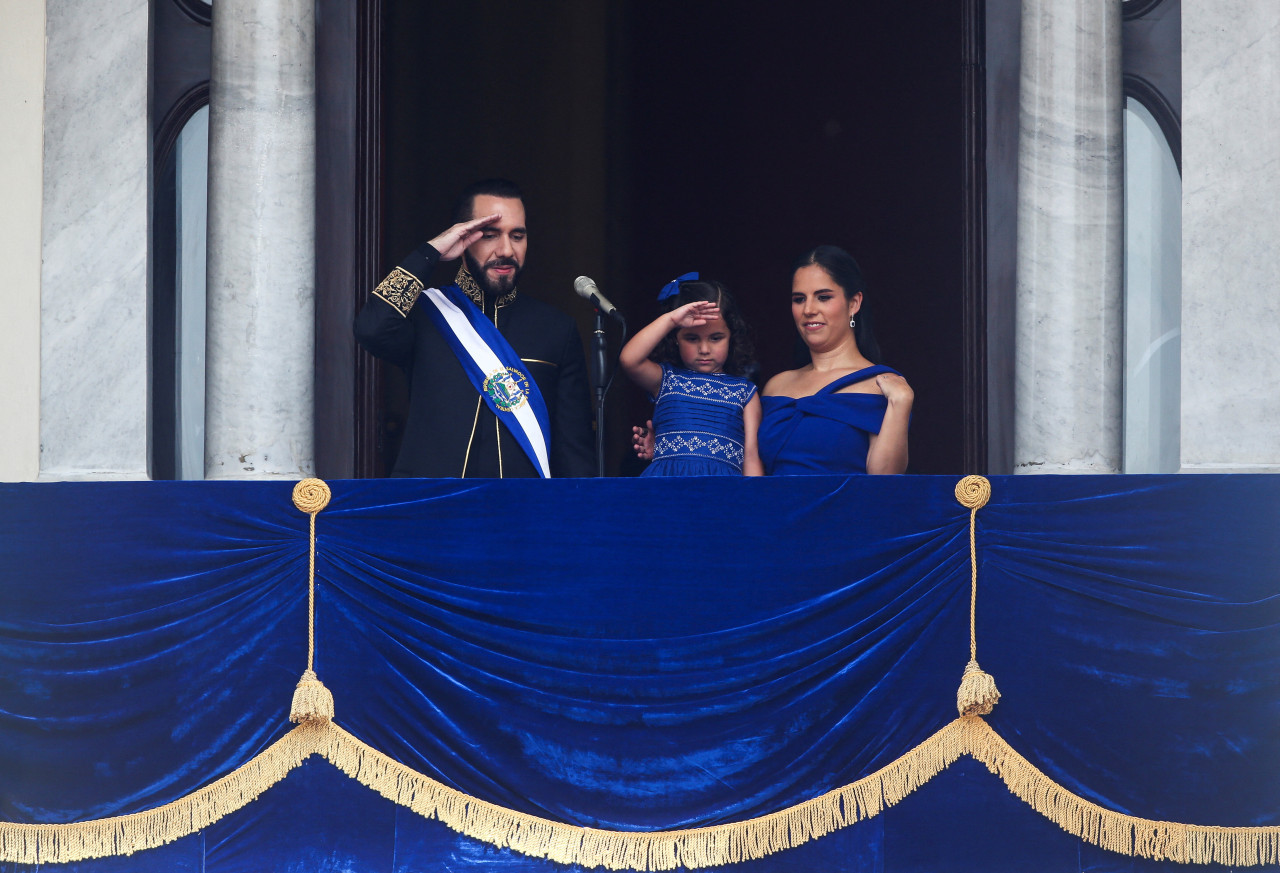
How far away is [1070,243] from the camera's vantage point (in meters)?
4.12

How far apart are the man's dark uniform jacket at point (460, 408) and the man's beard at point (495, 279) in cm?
11

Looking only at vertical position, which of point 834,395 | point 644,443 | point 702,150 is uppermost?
point 702,150

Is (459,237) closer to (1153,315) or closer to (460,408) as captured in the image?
(460,408)

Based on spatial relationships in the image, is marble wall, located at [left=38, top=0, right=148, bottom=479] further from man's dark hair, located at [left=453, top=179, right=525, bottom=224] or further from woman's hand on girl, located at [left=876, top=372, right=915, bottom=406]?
woman's hand on girl, located at [left=876, top=372, right=915, bottom=406]

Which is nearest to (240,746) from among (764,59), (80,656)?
(80,656)

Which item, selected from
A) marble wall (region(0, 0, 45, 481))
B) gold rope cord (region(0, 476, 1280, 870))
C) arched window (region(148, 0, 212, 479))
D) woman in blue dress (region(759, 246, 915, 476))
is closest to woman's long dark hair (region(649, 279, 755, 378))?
woman in blue dress (region(759, 246, 915, 476))

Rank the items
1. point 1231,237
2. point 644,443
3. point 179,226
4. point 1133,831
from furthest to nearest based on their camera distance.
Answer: point 179,226 → point 1231,237 → point 644,443 → point 1133,831

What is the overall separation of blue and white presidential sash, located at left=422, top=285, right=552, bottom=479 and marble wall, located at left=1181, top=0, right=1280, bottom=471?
203 centimetres

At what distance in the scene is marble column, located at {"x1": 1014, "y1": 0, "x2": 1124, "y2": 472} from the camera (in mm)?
4086

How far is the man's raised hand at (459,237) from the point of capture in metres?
3.49

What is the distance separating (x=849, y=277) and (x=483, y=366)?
1042mm

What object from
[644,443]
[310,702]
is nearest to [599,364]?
[644,443]

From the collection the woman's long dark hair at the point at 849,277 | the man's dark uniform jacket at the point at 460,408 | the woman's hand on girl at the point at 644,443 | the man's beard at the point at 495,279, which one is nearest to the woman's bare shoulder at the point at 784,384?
the woman's long dark hair at the point at 849,277

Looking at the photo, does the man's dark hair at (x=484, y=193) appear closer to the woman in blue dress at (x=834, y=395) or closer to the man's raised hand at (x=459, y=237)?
the man's raised hand at (x=459, y=237)
